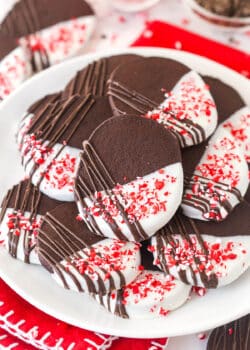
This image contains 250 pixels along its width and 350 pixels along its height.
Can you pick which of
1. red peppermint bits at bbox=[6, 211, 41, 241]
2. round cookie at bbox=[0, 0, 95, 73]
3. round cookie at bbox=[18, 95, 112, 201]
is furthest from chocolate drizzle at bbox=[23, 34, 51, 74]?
red peppermint bits at bbox=[6, 211, 41, 241]

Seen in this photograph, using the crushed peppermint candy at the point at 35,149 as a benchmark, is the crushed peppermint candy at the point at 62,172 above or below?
below

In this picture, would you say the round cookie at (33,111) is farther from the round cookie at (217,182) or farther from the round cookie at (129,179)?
the round cookie at (217,182)

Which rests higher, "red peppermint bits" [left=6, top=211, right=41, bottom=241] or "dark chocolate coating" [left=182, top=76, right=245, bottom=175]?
"red peppermint bits" [left=6, top=211, right=41, bottom=241]

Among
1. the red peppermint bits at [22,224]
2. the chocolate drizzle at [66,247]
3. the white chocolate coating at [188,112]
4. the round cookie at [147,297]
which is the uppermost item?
the white chocolate coating at [188,112]

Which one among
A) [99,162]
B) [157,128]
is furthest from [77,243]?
[157,128]

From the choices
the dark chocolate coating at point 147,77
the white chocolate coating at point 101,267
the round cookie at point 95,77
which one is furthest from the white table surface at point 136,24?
the white chocolate coating at point 101,267

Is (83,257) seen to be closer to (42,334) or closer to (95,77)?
(42,334)

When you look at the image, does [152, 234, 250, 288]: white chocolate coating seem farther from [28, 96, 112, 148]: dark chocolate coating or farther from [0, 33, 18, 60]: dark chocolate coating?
[0, 33, 18, 60]: dark chocolate coating
